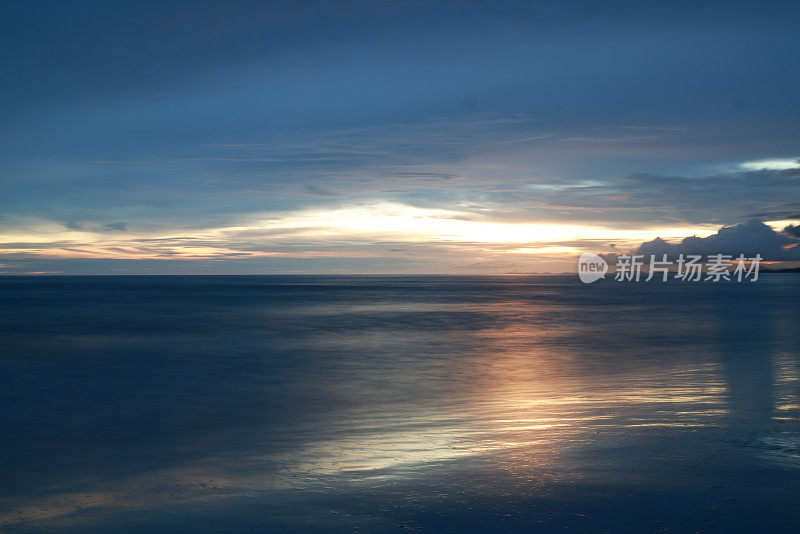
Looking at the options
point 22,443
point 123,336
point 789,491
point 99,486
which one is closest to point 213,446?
point 99,486

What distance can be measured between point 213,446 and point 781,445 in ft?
25.5

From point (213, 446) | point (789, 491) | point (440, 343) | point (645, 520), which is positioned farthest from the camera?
point (440, 343)

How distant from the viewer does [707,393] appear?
43.5 feet

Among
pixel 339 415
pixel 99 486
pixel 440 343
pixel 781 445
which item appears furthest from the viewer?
pixel 440 343

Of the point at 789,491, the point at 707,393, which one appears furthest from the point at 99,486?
the point at 707,393

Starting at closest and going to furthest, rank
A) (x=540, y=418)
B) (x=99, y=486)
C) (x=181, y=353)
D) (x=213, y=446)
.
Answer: (x=99, y=486) → (x=213, y=446) → (x=540, y=418) → (x=181, y=353)

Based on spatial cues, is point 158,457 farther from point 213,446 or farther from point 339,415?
point 339,415

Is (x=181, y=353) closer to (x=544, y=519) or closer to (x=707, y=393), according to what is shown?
(x=707, y=393)

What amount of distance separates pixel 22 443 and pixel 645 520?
9.09 m

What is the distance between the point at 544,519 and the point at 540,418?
4.75m

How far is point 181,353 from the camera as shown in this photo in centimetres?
2391

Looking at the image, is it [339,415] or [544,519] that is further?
[339,415]

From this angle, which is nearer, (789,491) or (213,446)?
(789,491)

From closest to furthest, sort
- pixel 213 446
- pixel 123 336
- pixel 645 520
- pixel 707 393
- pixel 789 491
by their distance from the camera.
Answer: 1. pixel 645 520
2. pixel 789 491
3. pixel 213 446
4. pixel 707 393
5. pixel 123 336
